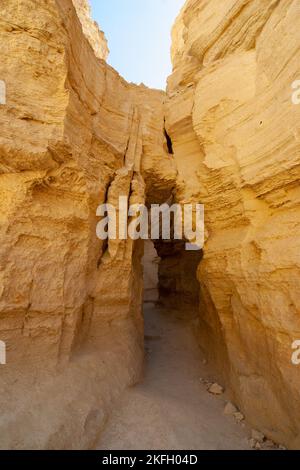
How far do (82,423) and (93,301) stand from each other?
95.2 inches

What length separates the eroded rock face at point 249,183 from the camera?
14.6ft

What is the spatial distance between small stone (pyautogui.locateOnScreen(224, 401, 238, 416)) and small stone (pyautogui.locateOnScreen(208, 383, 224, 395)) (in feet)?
2.15

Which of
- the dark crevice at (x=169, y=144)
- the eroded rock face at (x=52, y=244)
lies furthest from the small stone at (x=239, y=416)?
the dark crevice at (x=169, y=144)

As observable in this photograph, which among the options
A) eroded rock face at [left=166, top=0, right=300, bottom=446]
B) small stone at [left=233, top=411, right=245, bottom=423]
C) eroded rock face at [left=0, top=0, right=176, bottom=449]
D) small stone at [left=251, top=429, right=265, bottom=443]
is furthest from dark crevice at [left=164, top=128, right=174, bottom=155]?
small stone at [left=251, top=429, right=265, bottom=443]

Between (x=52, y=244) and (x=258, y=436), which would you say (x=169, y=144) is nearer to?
(x=52, y=244)

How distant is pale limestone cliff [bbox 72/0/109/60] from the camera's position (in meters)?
21.9

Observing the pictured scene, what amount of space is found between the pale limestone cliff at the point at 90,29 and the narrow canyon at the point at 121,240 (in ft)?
62.5

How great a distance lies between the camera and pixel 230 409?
5.53 metres

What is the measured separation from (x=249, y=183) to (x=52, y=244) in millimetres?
4121

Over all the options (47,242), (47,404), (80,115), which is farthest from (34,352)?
(80,115)

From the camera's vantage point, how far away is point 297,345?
4238mm

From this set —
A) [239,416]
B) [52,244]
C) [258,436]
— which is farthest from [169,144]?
[258,436]

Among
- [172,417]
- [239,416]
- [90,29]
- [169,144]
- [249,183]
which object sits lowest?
[239,416]

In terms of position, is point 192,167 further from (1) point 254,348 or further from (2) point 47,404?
(2) point 47,404
